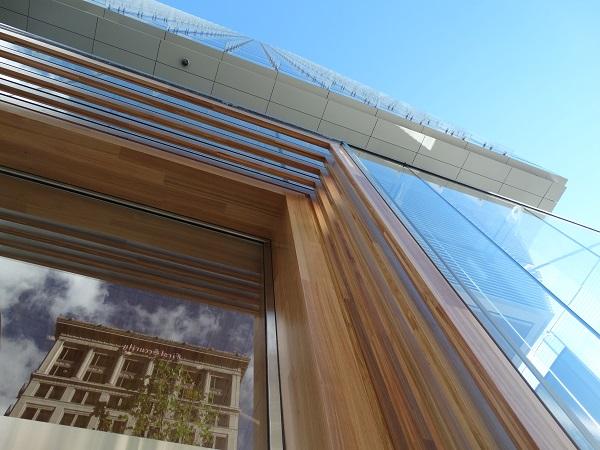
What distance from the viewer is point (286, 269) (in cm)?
204

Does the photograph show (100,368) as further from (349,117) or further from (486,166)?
(486,166)

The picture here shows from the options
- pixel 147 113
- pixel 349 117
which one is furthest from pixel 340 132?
pixel 147 113

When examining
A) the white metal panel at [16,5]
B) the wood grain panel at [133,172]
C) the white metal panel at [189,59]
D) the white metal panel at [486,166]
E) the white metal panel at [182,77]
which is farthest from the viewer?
the white metal panel at [486,166]

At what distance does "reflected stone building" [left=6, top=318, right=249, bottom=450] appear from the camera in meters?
1.38

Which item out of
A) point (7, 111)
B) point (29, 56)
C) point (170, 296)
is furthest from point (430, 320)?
point (29, 56)

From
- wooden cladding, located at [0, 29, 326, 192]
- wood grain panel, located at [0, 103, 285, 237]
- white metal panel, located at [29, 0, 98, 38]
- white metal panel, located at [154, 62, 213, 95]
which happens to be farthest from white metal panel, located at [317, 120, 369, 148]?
wood grain panel, located at [0, 103, 285, 237]

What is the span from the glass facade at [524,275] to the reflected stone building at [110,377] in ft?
2.92

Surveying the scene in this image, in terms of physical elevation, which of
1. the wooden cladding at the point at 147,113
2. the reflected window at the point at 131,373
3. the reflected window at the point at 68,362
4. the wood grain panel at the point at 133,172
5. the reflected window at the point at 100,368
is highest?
the wooden cladding at the point at 147,113

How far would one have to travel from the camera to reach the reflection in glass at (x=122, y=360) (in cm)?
140

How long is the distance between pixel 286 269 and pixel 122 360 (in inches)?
30.8

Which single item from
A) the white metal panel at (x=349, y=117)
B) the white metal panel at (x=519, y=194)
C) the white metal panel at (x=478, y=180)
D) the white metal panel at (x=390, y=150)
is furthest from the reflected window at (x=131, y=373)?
the white metal panel at (x=519, y=194)

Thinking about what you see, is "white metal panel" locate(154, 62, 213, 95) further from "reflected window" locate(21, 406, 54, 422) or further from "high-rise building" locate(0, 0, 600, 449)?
"reflected window" locate(21, 406, 54, 422)

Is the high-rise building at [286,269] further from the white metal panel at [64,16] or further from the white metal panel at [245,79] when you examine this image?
the white metal panel at [64,16]

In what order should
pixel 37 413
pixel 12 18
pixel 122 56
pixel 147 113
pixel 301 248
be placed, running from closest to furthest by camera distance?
pixel 37 413 < pixel 301 248 < pixel 147 113 < pixel 12 18 < pixel 122 56
